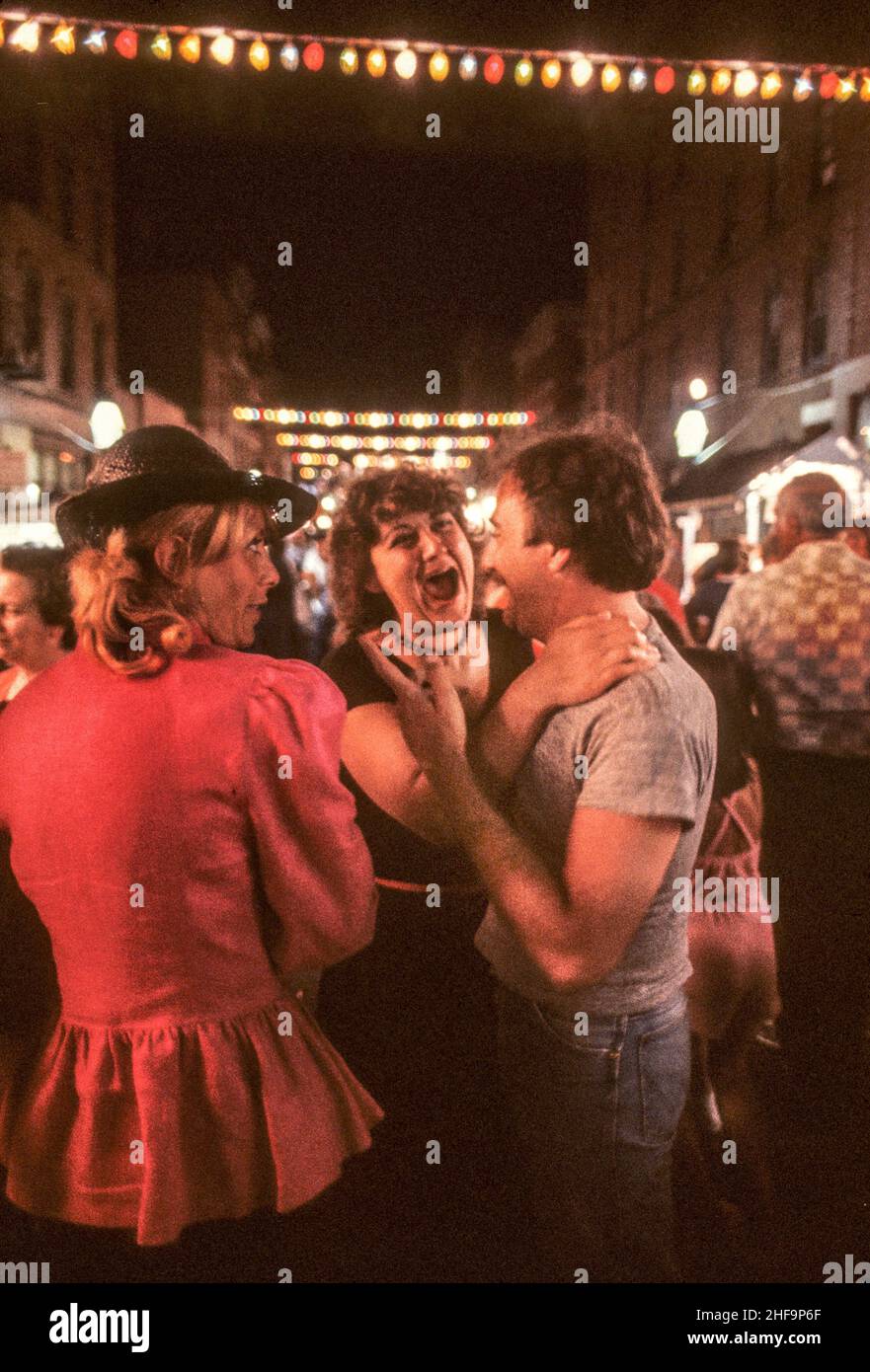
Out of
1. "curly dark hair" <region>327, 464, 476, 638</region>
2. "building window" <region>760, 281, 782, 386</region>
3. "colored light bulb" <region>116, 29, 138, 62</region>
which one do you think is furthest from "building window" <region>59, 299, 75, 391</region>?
"curly dark hair" <region>327, 464, 476, 638</region>

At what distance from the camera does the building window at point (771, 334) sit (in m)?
14.8

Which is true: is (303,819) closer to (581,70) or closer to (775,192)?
(581,70)

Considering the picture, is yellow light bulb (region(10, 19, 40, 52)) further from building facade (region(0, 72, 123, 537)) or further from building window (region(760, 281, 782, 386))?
building window (region(760, 281, 782, 386))

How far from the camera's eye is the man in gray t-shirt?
168 cm

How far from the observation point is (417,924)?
235cm

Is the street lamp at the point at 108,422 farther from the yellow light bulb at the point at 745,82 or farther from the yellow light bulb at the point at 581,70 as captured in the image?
the yellow light bulb at the point at 745,82

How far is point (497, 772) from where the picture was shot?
6.17 feet

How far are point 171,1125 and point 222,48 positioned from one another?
3.58 meters

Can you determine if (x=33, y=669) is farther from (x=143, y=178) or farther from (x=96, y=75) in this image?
(x=96, y=75)

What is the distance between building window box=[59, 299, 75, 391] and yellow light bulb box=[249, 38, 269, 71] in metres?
14.8

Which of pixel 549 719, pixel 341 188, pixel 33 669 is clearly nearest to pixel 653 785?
pixel 549 719

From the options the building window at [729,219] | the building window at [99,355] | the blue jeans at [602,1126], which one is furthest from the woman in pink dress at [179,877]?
the building window at [99,355]
